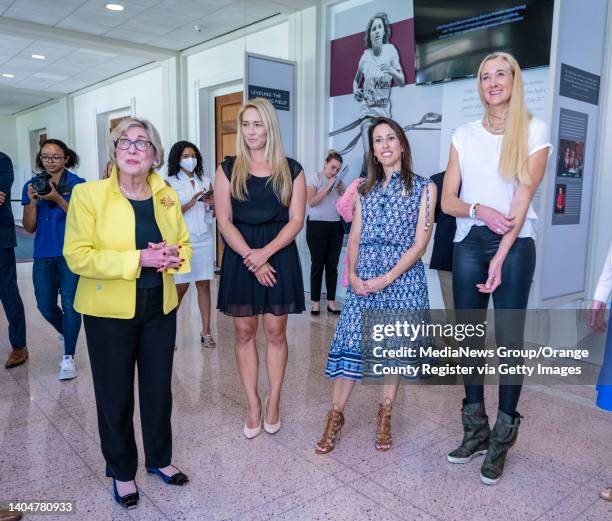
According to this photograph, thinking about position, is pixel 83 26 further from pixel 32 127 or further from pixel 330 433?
pixel 32 127

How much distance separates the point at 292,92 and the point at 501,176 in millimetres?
4165

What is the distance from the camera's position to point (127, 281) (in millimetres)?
1992

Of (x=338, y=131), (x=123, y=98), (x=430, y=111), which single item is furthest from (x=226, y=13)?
(x=123, y=98)

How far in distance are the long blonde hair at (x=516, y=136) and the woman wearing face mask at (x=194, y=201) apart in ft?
7.86


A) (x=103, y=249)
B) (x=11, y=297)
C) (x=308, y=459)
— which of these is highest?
(x=103, y=249)

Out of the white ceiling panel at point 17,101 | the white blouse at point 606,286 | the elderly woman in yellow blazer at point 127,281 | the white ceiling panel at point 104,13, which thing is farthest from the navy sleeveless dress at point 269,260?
the white ceiling panel at point 17,101

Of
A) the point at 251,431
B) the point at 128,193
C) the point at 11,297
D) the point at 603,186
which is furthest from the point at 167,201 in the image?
the point at 603,186

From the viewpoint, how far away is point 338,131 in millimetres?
5906

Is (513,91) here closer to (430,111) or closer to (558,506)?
(558,506)

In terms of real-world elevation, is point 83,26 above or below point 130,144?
above

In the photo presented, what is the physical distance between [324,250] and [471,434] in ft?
10.2

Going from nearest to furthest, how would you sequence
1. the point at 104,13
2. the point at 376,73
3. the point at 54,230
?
the point at 54,230 → the point at 376,73 → the point at 104,13

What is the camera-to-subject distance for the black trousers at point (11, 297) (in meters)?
3.68

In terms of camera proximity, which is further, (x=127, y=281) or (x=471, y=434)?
(x=471, y=434)
